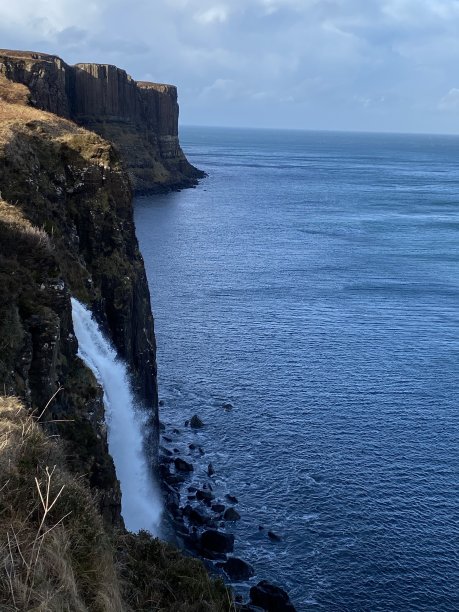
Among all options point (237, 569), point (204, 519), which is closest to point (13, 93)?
point (204, 519)

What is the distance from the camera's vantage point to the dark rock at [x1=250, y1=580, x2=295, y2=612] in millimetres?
30688

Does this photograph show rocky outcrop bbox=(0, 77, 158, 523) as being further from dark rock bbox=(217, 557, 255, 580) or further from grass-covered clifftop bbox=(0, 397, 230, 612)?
dark rock bbox=(217, 557, 255, 580)

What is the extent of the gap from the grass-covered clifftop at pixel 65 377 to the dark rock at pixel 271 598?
8.55 meters

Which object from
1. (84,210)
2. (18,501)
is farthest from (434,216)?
(18,501)

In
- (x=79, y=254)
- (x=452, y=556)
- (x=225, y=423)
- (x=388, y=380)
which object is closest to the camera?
(x=452, y=556)

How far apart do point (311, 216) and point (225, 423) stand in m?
92.9

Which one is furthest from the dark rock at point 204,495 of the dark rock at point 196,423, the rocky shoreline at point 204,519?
the dark rock at point 196,423

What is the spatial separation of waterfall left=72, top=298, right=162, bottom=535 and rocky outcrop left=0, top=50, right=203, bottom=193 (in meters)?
110

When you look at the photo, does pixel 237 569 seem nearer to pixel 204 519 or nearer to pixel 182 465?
pixel 204 519

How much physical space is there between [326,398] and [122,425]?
21492 mm

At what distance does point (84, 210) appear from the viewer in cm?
3875

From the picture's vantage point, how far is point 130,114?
178625mm

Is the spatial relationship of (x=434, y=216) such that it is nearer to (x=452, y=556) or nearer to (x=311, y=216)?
(x=311, y=216)

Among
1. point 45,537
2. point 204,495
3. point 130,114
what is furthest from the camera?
point 130,114
